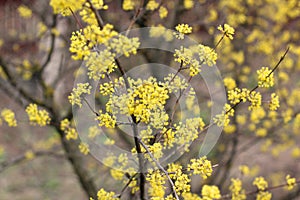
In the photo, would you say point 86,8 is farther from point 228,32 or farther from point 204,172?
point 204,172

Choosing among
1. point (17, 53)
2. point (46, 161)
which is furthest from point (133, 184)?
point (17, 53)

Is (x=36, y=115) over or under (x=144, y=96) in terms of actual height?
over

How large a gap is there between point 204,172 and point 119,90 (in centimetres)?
51

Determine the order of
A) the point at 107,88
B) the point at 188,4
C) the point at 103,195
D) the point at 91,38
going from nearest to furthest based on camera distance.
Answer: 1. the point at 91,38
2. the point at 107,88
3. the point at 103,195
4. the point at 188,4

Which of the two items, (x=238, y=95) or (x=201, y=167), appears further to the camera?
(x=238, y=95)

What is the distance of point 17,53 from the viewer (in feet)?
27.7

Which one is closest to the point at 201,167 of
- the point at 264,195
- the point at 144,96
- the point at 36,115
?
the point at 144,96

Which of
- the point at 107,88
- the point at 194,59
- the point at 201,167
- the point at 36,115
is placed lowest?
the point at 201,167

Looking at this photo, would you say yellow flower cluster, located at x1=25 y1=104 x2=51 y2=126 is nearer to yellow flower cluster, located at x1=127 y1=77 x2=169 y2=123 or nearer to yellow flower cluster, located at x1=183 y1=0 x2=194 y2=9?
yellow flower cluster, located at x1=127 y1=77 x2=169 y2=123

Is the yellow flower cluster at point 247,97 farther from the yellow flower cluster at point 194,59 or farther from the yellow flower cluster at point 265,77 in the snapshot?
the yellow flower cluster at point 194,59

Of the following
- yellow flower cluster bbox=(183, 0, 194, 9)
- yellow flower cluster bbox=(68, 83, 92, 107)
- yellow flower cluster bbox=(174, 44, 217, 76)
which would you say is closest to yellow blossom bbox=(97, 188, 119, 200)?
yellow flower cluster bbox=(68, 83, 92, 107)

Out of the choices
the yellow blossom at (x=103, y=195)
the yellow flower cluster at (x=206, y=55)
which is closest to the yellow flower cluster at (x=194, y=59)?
the yellow flower cluster at (x=206, y=55)

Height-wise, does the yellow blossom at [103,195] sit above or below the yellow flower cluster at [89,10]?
below

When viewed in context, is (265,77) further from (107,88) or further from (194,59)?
(107,88)
